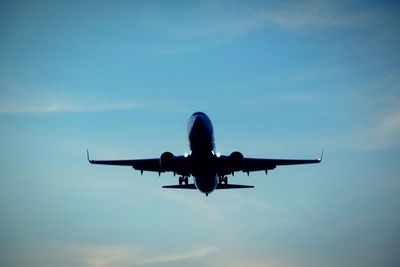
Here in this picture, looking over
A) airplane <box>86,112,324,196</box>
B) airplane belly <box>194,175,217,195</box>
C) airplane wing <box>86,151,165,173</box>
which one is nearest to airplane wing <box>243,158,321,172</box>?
airplane <box>86,112,324,196</box>

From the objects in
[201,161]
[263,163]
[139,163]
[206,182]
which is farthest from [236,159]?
[139,163]

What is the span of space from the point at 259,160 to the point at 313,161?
203 inches

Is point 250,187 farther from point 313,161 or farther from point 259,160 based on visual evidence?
point 313,161

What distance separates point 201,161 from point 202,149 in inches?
53.2

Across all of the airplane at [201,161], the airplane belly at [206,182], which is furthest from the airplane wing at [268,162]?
the airplane belly at [206,182]

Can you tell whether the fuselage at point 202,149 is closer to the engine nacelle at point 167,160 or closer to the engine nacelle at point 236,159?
the engine nacelle at point 236,159

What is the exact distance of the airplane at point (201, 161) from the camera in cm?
3522

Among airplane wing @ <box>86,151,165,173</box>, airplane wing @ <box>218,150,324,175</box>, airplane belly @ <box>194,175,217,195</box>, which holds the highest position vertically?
airplane wing @ <box>86,151,165,173</box>

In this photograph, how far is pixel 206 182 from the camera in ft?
128

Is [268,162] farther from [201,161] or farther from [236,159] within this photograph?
[201,161]

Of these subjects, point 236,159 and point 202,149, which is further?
point 236,159

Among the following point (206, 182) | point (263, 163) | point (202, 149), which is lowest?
point (206, 182)

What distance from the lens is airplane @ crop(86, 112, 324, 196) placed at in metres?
35.2

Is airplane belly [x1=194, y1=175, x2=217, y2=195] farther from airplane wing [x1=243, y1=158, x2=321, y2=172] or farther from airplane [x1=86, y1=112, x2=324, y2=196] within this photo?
airplane wing [x1=243, y1=158, x2=321, y2=172]
